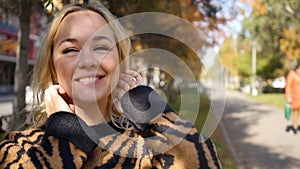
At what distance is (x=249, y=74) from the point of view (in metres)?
45.8

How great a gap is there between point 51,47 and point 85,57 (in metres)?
0.20

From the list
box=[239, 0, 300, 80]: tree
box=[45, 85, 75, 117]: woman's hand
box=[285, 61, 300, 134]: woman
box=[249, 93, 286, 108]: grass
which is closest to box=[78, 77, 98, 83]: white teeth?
box=[45, 85, 75, 117]: woman's hand

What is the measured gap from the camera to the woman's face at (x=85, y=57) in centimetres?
135

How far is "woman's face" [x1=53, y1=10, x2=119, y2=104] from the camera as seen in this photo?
1346 millimetres

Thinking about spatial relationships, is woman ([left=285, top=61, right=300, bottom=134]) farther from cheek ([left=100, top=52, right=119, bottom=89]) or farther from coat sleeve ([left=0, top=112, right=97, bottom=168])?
coat sleeve ([left=0, top=112, right=97, bottom=168])

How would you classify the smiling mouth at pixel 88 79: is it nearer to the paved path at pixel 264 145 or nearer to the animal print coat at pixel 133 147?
the animal print coat at pixel 133 147

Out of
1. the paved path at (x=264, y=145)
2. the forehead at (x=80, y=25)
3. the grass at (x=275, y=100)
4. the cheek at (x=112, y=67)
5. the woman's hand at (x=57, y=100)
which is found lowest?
the grass at (x=275, y=100)

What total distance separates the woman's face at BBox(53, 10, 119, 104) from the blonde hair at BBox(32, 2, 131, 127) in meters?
0.03

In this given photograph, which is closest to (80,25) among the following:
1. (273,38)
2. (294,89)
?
(294,89)

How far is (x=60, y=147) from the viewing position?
1.29m

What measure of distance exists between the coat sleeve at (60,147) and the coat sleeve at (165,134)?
17 centimetres

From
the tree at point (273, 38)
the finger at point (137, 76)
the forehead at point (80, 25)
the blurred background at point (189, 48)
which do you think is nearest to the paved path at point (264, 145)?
the blurred background at point (189, 48)

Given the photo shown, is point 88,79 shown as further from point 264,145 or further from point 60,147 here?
point 264,145

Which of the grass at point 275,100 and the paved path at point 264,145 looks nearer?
the paved path at point 264,145
